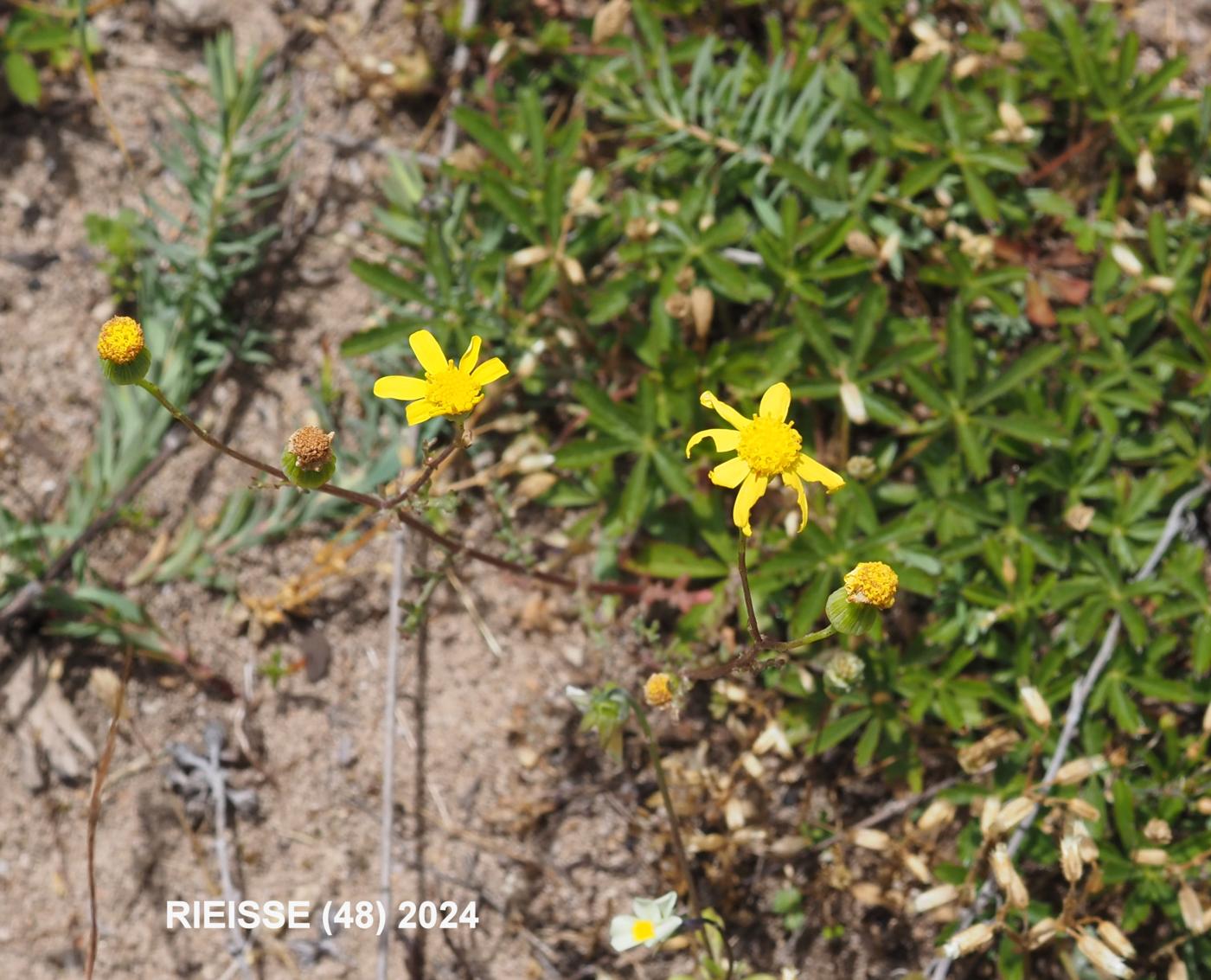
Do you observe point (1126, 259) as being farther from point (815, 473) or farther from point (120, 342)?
point (120, 342)

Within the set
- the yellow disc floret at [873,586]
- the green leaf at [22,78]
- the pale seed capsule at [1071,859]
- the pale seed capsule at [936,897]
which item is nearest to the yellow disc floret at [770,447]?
the yellow disc floret at [873,586]

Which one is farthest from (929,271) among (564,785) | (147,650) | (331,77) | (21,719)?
(21,719)

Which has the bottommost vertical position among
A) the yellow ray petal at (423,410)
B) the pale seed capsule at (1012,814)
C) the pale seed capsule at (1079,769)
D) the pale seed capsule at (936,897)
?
the pale seed capsule at (936,897)

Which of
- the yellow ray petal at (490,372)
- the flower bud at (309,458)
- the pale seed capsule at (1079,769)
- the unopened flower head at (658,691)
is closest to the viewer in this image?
the flower bud at (309,458)

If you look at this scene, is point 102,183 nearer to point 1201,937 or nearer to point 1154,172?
point 1154,172

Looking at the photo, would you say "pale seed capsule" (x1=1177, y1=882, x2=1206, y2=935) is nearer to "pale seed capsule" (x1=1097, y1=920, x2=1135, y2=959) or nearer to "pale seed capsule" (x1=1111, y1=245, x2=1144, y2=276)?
"pale seed capsule" (x1=1097, y1=920, x2=1135, y2=959)

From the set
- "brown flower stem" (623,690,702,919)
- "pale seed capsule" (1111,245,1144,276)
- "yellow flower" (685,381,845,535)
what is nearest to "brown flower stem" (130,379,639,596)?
"brown flower stem" (623,690,702,919)

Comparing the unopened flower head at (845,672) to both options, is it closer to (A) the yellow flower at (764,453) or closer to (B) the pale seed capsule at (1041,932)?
(A) the yellow flower at (764,453)
